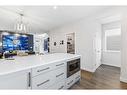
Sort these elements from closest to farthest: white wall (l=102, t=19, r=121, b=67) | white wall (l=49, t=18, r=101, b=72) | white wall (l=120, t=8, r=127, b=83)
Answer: white wall (l=120, t=8, r=127, b=83) < white wall (l=49, t=18, r=101, b=72) < white wall (l=102, t=19, r=121, b=67)

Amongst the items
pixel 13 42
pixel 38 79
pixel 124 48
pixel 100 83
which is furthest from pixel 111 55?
pixel 13 42

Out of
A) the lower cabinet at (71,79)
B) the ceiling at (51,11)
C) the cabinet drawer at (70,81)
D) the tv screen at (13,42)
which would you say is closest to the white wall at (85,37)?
the ceiling at (51,11)

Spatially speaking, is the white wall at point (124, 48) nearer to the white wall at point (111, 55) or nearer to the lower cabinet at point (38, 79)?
the lower cabinet at point (38, 79)

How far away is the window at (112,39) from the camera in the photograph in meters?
4.95

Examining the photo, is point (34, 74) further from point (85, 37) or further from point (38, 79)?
point (85, 37)

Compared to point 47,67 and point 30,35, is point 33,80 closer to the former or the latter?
point 47,67

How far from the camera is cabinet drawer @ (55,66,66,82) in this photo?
1.93m

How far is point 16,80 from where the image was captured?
1216 millimetres

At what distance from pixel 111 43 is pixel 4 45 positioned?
687 centimetres

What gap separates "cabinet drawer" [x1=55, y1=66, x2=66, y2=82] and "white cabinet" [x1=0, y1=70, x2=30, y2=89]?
677 mm

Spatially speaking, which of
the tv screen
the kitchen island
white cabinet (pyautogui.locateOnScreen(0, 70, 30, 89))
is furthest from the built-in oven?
the tv screen

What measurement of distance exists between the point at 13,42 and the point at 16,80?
643 cm

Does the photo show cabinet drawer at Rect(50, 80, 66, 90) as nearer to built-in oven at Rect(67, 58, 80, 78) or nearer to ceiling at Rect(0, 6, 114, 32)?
built-in oven at Rect(67, 58, 80, 78)
